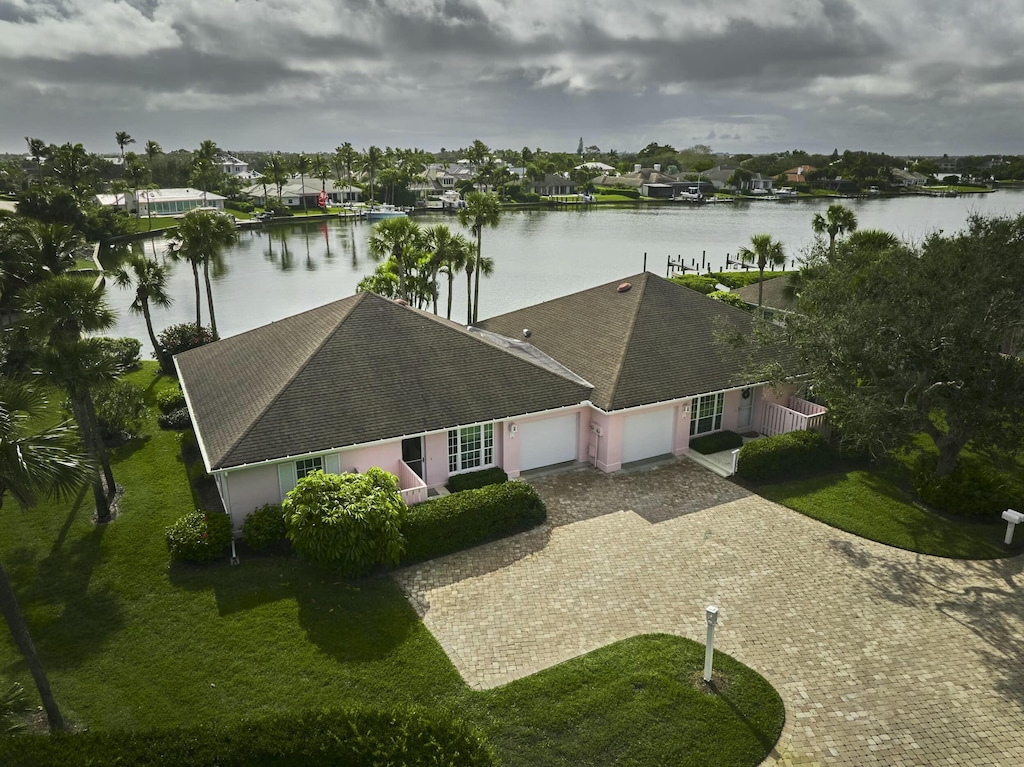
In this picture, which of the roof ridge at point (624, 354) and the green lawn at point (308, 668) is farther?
the roof ridge at point (624, 354)

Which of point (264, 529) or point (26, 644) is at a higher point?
point (26, 644)

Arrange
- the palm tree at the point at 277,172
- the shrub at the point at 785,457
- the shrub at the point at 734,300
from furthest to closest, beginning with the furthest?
the palm tree at the point at 277,172
the shrub at the point at 734,300
the shrub at the point at 785,457

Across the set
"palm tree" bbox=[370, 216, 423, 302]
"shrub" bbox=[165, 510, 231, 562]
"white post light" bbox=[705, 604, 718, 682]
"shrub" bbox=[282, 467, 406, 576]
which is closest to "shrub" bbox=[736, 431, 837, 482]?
"white post light" bbox=[705, 604, 718, 682]

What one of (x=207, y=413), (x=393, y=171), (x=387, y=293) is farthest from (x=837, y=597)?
(x=393, y=171)

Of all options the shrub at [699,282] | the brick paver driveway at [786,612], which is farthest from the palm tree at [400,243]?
the shrub at [699,282]

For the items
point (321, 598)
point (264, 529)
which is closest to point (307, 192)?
point (264, 529)

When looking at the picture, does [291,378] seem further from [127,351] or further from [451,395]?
[127,351]

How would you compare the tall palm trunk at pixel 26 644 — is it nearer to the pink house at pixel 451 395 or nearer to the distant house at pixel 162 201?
the pink house at pixel 451 395
